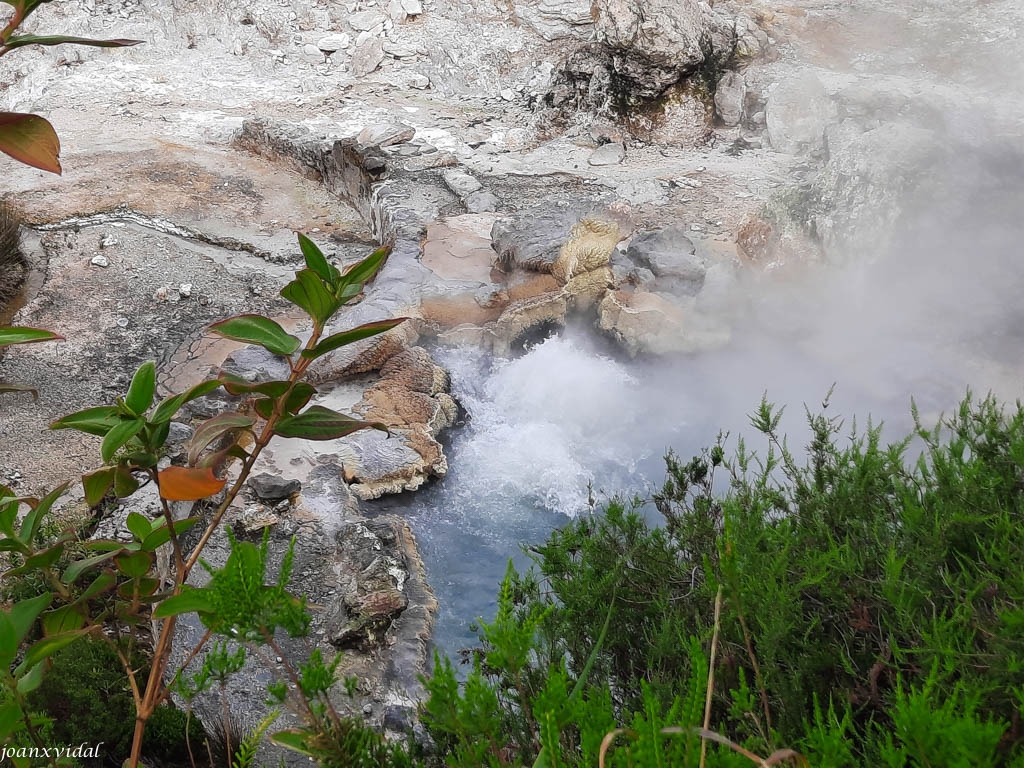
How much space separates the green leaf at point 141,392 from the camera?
114cm

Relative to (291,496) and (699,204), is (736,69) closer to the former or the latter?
(699,204)

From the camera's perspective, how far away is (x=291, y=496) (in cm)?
462

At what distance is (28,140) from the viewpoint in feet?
3.35

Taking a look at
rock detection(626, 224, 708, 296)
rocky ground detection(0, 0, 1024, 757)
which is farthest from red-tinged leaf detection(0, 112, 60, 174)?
rock detection(626, 224, 708, 296)

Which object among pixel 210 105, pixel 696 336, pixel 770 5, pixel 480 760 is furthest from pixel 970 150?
pixel 210 105

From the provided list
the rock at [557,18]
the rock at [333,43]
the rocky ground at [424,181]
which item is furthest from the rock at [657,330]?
the rock at [333,43]

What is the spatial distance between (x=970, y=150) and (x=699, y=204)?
241 cm

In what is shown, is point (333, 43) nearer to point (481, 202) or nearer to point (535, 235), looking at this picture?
point (481, 202)

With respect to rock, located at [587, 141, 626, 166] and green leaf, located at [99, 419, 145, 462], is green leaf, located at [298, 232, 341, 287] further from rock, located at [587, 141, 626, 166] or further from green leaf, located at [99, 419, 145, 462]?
Answer: rock, located at [587, 141, 626, 166]

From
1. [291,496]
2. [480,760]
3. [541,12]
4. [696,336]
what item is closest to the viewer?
[480,760]

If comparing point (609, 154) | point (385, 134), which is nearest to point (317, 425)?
point (609, 154)

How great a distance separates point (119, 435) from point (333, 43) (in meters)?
12.4

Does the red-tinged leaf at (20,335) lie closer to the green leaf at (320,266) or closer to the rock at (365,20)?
the green leaf at (320,266)

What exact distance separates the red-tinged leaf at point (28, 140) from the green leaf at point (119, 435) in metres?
0.35
